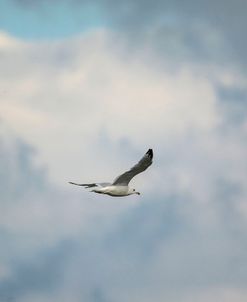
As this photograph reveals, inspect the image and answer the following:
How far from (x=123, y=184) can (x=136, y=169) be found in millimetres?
2693

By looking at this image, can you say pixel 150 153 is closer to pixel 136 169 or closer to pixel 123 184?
pixel 136 169

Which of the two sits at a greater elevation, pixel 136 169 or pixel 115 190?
pixel 136 169

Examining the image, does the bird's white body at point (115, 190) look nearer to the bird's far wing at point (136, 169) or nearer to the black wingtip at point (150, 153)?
the bird's far wing at point (136, 169)

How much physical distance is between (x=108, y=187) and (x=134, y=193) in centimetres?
413

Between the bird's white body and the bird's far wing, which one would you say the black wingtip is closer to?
the bird's far wing

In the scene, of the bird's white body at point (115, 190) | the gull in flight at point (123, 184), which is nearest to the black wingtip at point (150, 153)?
the gull in flight at point (123, 184)

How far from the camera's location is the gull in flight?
323ft

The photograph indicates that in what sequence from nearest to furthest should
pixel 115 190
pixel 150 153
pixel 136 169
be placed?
pixel 150 153 < pixel 136 169 < pixel 115 190

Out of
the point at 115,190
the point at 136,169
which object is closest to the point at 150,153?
the point at 136,169

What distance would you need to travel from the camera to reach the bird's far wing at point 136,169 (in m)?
98.4

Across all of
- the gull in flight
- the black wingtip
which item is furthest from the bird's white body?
the black wingtip

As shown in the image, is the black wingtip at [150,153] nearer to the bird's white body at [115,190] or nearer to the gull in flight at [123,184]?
the gull in flight at [123,184]

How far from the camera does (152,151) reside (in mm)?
98688

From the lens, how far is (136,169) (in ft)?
327
